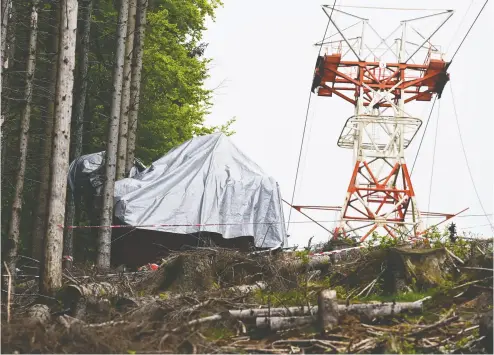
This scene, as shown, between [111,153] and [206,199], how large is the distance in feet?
7.55

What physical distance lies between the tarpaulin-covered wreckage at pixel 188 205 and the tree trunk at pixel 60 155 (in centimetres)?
428

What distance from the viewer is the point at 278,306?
416 inches

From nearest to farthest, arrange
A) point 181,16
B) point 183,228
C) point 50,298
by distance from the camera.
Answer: point 50,298 < point 183,228 < point 181,16

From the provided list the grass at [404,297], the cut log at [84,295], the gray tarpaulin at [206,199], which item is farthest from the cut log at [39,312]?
the gray tarpaulin at [206,199]

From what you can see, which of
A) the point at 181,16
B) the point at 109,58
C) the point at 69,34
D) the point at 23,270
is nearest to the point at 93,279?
the point at 69,34

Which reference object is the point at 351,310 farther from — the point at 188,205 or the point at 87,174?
the point at 87,174

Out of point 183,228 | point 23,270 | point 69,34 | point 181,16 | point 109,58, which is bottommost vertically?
point 23,270

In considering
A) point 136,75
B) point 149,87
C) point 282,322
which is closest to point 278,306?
point 282,322

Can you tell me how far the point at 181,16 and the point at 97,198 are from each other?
1302 cm

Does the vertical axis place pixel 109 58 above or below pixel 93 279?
above

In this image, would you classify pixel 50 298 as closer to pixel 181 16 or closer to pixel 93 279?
pixel 93 279

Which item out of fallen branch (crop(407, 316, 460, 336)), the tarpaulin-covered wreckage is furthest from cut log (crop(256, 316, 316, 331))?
the tarpaulin-covered wreckage

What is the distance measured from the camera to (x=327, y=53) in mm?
27594

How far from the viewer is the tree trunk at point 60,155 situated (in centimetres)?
1286
